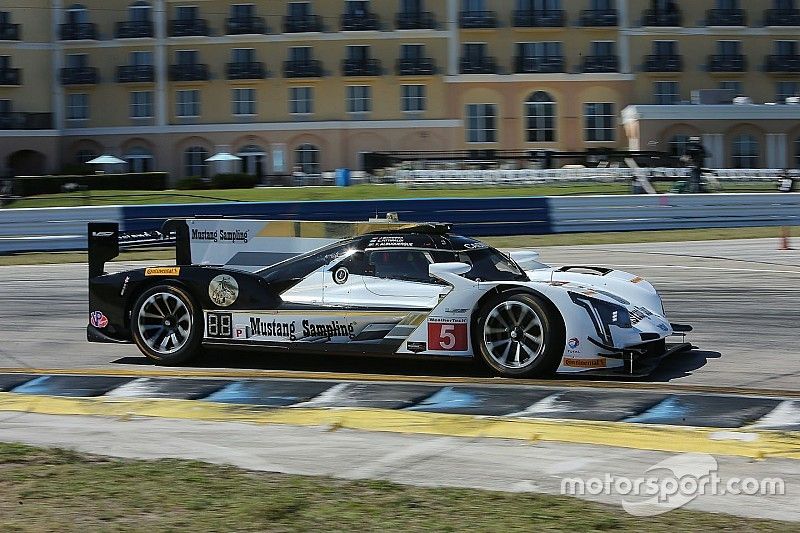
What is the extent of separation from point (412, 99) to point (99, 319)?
147ft

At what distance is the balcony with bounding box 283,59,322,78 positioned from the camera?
174ft

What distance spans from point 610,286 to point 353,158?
44.2 metres

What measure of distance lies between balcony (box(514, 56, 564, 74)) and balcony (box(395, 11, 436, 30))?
→ 4.28m

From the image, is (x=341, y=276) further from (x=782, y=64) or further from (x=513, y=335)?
(x=782, y=64)

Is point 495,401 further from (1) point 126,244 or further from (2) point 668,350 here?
(1) point 126,244

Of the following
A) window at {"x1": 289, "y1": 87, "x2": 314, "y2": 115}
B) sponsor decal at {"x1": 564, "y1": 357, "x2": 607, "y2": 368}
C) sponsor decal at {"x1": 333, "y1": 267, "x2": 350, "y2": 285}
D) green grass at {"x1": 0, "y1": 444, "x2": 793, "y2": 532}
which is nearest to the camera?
green grass at {"x1": 0, "y1": 444, "x2": 793, "y2": 532}

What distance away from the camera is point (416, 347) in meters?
8.71

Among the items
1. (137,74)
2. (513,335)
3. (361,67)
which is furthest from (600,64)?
(513,335)

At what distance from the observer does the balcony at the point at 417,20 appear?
52.8 metres

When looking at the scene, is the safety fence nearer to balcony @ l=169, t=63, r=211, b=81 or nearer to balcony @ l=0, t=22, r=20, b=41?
balcony @ l=169, t=63, r=211, b=81

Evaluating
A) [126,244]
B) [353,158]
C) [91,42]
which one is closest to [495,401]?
[126,244]

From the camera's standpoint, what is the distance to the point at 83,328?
37.9ft

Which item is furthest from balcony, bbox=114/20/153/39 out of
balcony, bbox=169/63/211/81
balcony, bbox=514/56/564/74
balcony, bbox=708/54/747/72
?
balcony, bbox=708/54/747/72

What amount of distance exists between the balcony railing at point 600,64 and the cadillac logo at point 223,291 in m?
45.4
